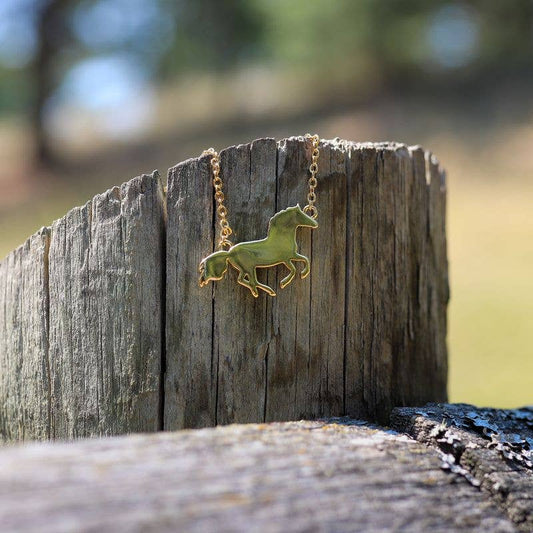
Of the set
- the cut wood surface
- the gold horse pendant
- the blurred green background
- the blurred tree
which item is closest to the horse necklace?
the gold horse pendant

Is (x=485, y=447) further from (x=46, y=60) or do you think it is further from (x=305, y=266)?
(x=46, y=60)

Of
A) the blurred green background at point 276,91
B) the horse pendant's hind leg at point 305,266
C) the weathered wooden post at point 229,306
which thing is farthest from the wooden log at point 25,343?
the blurred green background at point 276,91

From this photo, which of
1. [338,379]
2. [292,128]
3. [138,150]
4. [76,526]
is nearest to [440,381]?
[338,379]

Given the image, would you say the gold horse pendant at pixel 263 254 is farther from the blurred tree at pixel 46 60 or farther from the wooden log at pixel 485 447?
the blurred tree at pixel 46 60

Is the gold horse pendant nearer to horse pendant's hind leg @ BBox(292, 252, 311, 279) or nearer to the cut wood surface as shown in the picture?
horse pendant's hind leg @ BBox(292, 252, 311, 279)

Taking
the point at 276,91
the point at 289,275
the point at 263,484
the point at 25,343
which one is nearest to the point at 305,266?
the point at 289,275
